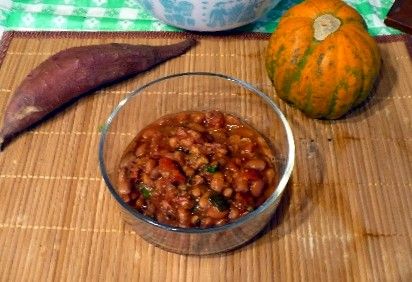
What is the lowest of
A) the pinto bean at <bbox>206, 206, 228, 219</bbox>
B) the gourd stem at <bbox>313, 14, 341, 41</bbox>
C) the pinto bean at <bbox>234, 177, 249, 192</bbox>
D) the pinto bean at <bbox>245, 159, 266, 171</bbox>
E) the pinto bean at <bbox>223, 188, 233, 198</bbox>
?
the pinto bean at <bbox>206, 206, 228, 219</bbox>

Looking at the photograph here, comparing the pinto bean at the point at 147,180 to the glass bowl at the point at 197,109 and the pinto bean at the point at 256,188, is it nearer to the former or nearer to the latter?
the glass bowl at the point at 197,109

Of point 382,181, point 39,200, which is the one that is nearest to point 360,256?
point 382,181

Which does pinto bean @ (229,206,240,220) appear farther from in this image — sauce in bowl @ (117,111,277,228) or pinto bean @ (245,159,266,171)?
pinto bean @ (245,159,266,171)

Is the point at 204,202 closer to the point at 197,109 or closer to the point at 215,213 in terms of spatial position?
the point at 215,213

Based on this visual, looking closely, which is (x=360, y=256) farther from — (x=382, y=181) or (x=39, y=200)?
(x=39, y=200)

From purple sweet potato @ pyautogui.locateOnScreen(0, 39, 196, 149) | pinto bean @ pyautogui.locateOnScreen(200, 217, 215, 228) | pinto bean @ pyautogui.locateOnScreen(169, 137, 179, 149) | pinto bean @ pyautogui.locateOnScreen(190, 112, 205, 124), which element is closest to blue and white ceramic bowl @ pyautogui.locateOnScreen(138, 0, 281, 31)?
purple sweet potato @ pyautogui.locateOnScreen(0, 39, 196, 149)

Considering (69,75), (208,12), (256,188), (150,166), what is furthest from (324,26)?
(69,75)
